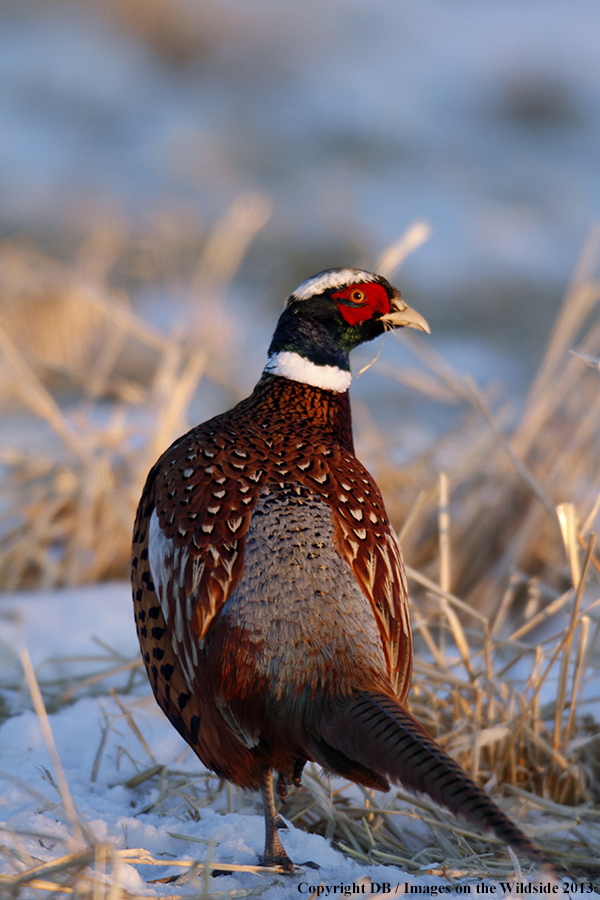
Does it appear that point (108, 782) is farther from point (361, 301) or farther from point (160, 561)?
point (361, 301)

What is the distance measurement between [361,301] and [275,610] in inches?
31.2

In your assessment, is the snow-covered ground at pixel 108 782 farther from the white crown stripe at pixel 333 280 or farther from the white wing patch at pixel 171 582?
the white crown stripe at pixel 333 280

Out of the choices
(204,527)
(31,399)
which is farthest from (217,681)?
(31,399)

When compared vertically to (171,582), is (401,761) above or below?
below

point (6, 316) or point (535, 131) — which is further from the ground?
point (535, 131)

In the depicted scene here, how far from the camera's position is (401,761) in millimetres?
1331

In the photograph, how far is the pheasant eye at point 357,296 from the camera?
2.00 m

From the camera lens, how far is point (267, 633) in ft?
5.10

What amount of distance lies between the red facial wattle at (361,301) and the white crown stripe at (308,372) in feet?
0.41

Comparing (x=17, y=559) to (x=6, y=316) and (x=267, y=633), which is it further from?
(x=6, y=316)

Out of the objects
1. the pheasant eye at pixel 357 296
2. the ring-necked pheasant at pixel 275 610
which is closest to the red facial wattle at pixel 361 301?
the pheasant eye at pixel 357 296

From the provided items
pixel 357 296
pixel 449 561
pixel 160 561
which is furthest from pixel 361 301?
pixel 449 561

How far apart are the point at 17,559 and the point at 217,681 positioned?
201 centimetres

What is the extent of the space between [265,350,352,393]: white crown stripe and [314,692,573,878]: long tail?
2.56 ft
